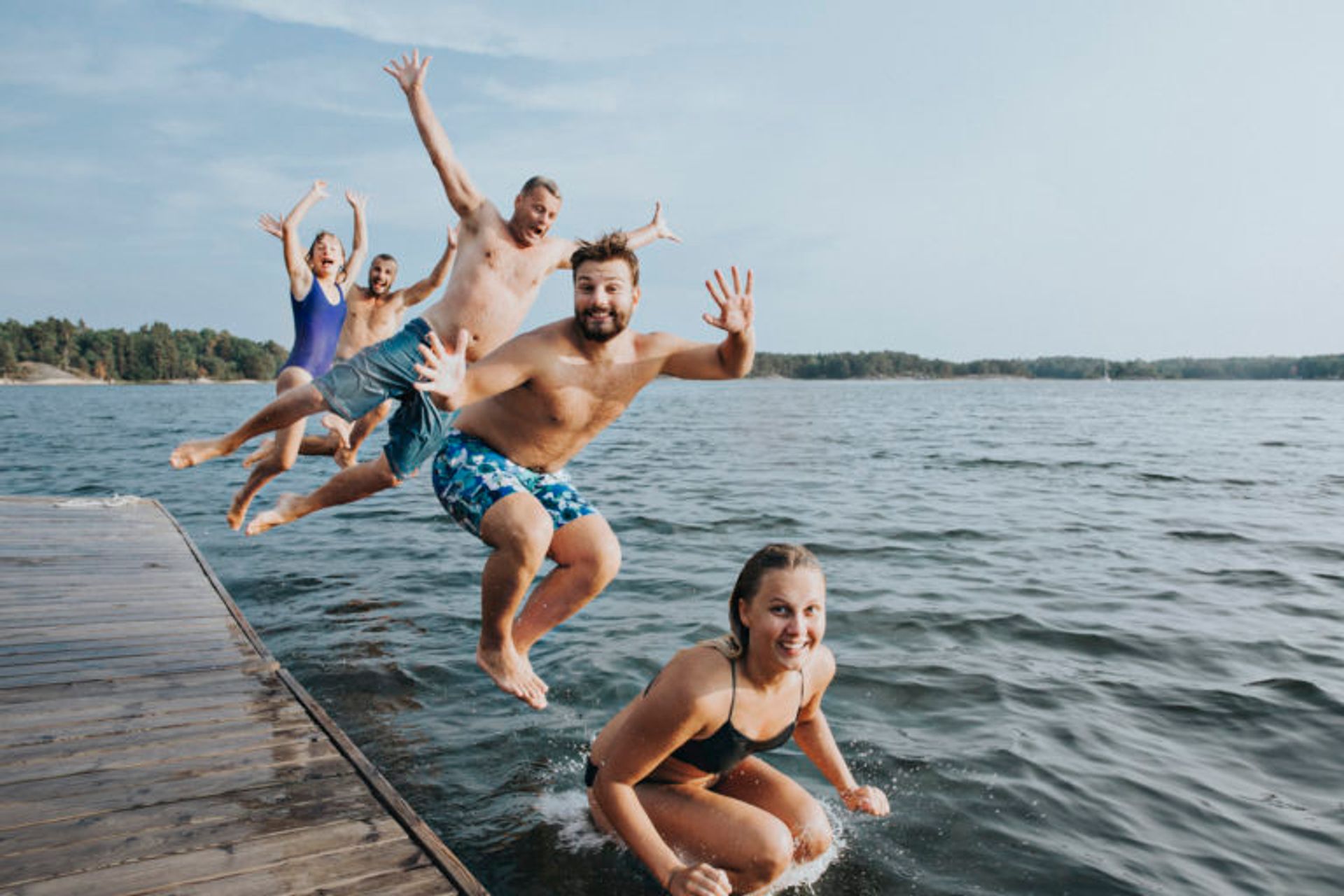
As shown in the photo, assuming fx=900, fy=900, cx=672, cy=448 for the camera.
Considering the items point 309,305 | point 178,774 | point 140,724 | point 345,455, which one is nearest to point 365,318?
point 309,305

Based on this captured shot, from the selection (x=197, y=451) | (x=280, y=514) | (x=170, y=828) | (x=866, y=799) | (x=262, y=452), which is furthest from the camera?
(x=262, y=452)

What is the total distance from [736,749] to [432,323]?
12.6ft

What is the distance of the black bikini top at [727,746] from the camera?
4109mm

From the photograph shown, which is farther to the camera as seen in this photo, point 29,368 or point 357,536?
point 29,368

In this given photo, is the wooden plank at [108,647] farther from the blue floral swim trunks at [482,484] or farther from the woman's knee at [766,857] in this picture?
the woman's knee at [766,857]

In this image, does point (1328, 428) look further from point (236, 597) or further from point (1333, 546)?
point (236, 597)

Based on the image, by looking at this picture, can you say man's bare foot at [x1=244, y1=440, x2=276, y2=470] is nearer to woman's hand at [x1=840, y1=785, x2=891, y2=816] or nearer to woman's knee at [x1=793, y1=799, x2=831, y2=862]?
woman's knee at [x1=793, y1=799, x2=831, y2=862]

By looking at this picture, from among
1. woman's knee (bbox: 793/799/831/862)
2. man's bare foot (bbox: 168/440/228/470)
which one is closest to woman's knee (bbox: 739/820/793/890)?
woman's knee (bbox: 793/799/831/862)

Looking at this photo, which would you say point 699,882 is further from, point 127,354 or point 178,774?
point 127,354

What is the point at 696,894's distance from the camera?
3514mm

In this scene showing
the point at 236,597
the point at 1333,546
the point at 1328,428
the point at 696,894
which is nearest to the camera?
the point at 696,894

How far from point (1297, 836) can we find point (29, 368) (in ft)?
538

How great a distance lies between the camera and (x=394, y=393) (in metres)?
5.47

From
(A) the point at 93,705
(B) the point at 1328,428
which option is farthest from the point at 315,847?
(B) the point at 1328,428
